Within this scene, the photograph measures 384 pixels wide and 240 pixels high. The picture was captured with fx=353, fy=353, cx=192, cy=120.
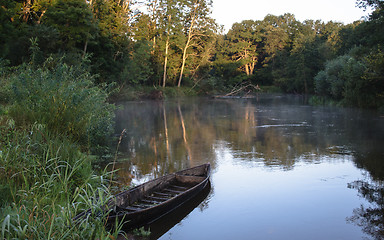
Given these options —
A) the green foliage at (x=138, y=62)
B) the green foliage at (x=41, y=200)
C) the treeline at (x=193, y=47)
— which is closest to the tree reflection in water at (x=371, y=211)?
the green foliage at (x=41, y=200)

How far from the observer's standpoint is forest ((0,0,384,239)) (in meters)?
4.84

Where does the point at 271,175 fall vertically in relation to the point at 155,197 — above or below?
below

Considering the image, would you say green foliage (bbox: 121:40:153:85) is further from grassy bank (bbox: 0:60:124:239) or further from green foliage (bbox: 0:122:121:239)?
green foliage (bbox: 0:122:121:239)

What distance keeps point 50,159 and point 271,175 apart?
20.2 ft

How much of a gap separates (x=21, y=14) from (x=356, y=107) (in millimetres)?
25916

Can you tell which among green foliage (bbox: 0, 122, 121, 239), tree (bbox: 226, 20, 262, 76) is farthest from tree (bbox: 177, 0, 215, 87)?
green foliage (bbox: 0, 122, 121, 239)

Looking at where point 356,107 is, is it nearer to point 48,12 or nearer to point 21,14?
point 48,12

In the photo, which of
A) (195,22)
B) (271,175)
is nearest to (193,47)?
(195,22)

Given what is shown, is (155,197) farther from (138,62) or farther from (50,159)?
(138,62)

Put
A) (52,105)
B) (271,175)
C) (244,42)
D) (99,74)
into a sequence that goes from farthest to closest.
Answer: (244,42)
(99,74)
(271,175)
(52,105)

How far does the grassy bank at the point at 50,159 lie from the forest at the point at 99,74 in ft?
0.09

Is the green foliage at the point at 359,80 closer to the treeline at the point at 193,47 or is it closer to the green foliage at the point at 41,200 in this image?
the treeline at the point at 193,47

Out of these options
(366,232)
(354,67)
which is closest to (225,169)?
(366,232)

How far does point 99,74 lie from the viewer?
22109mm
